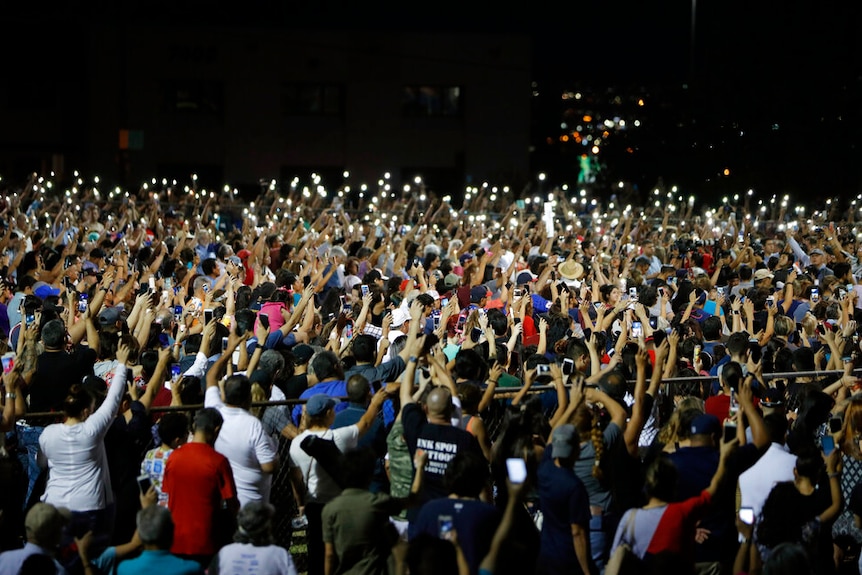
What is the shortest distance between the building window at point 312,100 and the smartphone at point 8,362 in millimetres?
38311

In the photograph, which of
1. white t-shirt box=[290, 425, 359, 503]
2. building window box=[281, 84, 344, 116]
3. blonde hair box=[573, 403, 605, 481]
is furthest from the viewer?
building window box=[281, 84, 344, 116]

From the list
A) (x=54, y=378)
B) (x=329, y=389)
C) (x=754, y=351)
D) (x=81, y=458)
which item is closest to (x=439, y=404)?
(x=329, y=389)

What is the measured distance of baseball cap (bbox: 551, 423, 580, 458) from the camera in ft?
20.9

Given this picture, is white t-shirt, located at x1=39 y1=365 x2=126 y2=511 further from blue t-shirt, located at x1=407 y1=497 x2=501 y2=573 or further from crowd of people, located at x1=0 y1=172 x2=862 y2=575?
blue t-shirt, located at x1=407 y1=497 x2=501 y2=573

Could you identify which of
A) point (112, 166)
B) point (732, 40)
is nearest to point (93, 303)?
point (732, 40)

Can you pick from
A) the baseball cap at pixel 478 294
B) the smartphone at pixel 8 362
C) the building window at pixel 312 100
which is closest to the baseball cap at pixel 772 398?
the baseball cap at pixel 478 294

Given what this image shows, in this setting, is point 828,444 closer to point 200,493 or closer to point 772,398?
point 772,398

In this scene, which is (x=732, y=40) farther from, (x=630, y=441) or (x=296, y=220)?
(x=630, y=441)

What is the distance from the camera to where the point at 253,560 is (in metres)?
5.83

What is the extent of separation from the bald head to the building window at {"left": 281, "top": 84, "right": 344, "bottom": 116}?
133ft

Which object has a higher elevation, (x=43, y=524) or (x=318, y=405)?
(x=318, y=405)

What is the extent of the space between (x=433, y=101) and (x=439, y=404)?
41.1 metres

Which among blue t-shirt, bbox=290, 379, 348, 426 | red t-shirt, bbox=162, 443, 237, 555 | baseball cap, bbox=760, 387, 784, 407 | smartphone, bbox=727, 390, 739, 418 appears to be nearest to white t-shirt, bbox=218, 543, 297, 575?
red t-shirt, bbox=162, 443, 237, 555

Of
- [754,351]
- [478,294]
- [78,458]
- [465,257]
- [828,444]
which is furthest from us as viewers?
[465,257]
